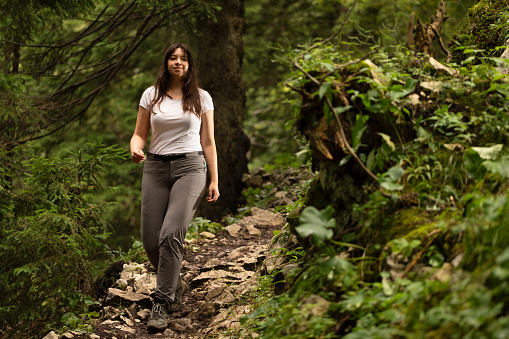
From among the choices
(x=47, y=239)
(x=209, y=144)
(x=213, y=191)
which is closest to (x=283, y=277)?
(x=213, y=191)

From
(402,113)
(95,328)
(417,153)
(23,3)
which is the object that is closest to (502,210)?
(417,153)

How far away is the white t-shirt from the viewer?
4402 mm

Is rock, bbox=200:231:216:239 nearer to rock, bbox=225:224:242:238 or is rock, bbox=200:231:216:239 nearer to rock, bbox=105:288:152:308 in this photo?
rock, bbox=225:224:242:238

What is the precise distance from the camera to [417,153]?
2812 mm

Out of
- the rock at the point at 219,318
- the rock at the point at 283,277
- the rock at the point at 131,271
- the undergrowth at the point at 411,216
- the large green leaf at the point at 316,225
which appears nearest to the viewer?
the undergrowth at the point at 411,216

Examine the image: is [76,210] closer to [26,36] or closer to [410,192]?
[26,36]

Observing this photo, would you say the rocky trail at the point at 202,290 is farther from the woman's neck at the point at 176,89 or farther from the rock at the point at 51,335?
the woman's neck at the point at 176,89

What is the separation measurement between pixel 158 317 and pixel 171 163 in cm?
143

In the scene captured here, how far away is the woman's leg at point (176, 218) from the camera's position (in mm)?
4211

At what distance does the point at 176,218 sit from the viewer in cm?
422

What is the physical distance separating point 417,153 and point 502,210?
837 millimetres

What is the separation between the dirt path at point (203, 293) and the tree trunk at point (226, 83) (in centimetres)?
199

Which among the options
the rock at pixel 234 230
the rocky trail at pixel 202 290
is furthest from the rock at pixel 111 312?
the rock at pixel 234 230

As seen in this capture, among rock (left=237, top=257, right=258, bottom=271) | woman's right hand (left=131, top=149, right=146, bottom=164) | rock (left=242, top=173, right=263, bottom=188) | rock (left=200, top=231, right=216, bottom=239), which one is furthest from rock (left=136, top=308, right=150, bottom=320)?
rock (left=242, top=173, right=263, bottom=188)
